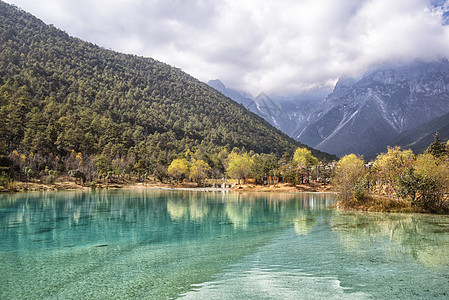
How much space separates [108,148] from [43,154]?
1056 inches

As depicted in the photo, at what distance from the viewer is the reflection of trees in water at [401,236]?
1819cm

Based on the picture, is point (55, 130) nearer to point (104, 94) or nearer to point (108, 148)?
point (108, 148)

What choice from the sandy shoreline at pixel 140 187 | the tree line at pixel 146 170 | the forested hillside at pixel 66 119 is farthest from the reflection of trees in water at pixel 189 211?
the forested hillside at pixel 66 119

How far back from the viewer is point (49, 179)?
296 ft

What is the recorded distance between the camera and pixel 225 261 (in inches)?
671

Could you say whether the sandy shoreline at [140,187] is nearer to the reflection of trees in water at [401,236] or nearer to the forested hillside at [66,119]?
the forested hillside at [66,119]

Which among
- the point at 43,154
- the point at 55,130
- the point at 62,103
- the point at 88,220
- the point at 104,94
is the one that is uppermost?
the point at 104,94

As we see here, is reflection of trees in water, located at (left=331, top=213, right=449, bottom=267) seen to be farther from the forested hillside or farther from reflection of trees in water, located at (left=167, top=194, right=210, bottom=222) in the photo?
the forested hillside

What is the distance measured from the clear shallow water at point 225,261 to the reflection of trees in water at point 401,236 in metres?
0.07

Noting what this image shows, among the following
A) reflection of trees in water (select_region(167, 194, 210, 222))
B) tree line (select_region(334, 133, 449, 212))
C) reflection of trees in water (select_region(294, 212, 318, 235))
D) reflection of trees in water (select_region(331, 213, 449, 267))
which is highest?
tree line (select_region(334, 133, 449, 212))

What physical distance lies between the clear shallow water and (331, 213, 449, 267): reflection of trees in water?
0.07 meters

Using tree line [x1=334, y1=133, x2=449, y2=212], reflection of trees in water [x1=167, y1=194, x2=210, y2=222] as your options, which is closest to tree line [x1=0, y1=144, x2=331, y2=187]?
reflection of trees in water [x1=167, y1=194, x2=210, y2=222]

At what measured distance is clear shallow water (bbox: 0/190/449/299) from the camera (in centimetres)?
1221

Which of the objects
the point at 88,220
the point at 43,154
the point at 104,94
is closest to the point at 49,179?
the point at 43,154
